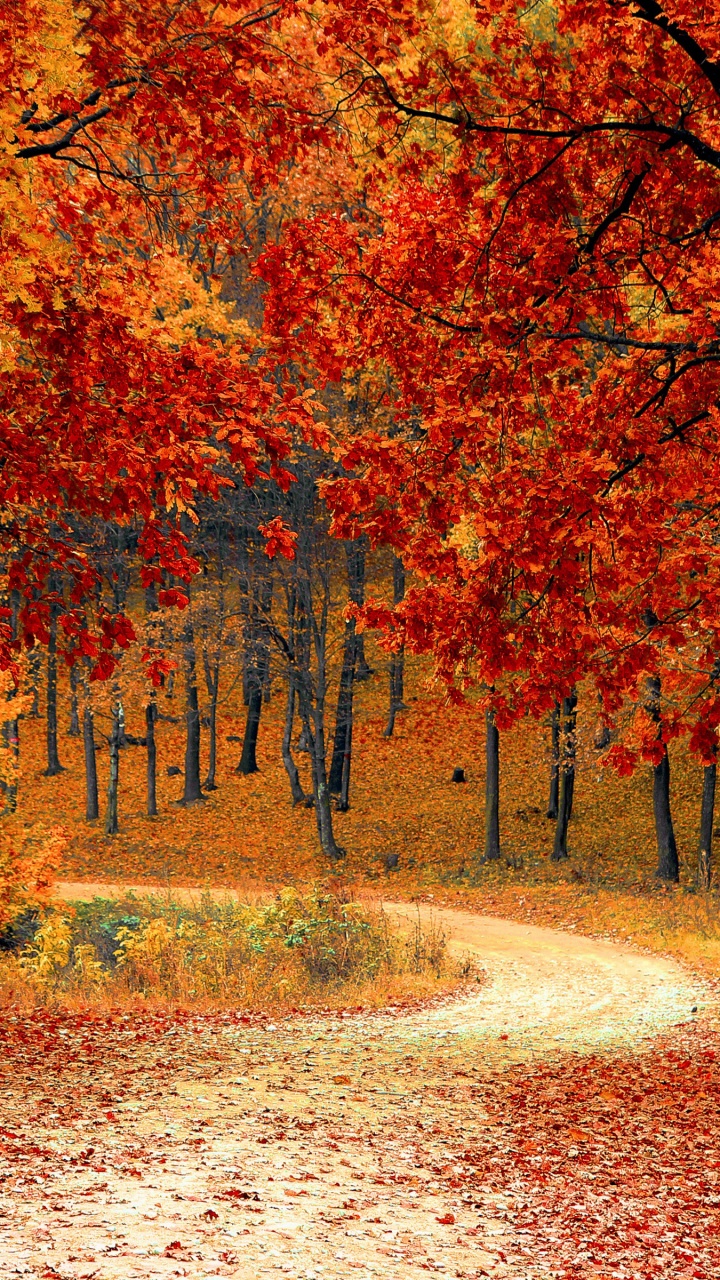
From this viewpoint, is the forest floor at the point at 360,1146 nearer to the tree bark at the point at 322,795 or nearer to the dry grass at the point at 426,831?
the dry grass at the point at 426,831

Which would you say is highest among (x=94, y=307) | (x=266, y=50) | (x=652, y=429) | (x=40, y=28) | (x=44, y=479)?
(x=266, y=50)

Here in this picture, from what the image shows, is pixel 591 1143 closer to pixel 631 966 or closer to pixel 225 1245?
pixel 225 1245

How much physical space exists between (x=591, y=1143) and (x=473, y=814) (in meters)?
20.4

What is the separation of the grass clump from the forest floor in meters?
0.92

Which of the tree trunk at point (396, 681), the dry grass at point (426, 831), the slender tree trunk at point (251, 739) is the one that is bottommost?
the dry grass at point (426, 831)

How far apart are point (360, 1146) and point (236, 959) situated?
5945 mm

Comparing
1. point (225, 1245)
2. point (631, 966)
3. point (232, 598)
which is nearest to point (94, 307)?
point (225, 1245)

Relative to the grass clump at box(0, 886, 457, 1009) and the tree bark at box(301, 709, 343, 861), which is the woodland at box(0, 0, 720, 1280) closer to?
the grass clump at box(0, 886, 457, 1009)

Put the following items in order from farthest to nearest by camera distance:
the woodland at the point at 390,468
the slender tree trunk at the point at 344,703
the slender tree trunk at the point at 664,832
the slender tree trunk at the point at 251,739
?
1. the slender tree trunk at the point at 251,739
2. the slender tree trunk at the point at 344,703
3. the slender tree trunk at the point at 664,832
4. the woodland at the point at 390,468

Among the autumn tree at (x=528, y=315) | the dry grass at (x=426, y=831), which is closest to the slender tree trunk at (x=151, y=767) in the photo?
the dry grass at (x=426, y=831)

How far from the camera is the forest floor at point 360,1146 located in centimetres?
477

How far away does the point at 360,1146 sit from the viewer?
6.39 metres

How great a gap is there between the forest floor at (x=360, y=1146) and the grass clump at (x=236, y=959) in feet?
3.03

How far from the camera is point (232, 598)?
26.1m
